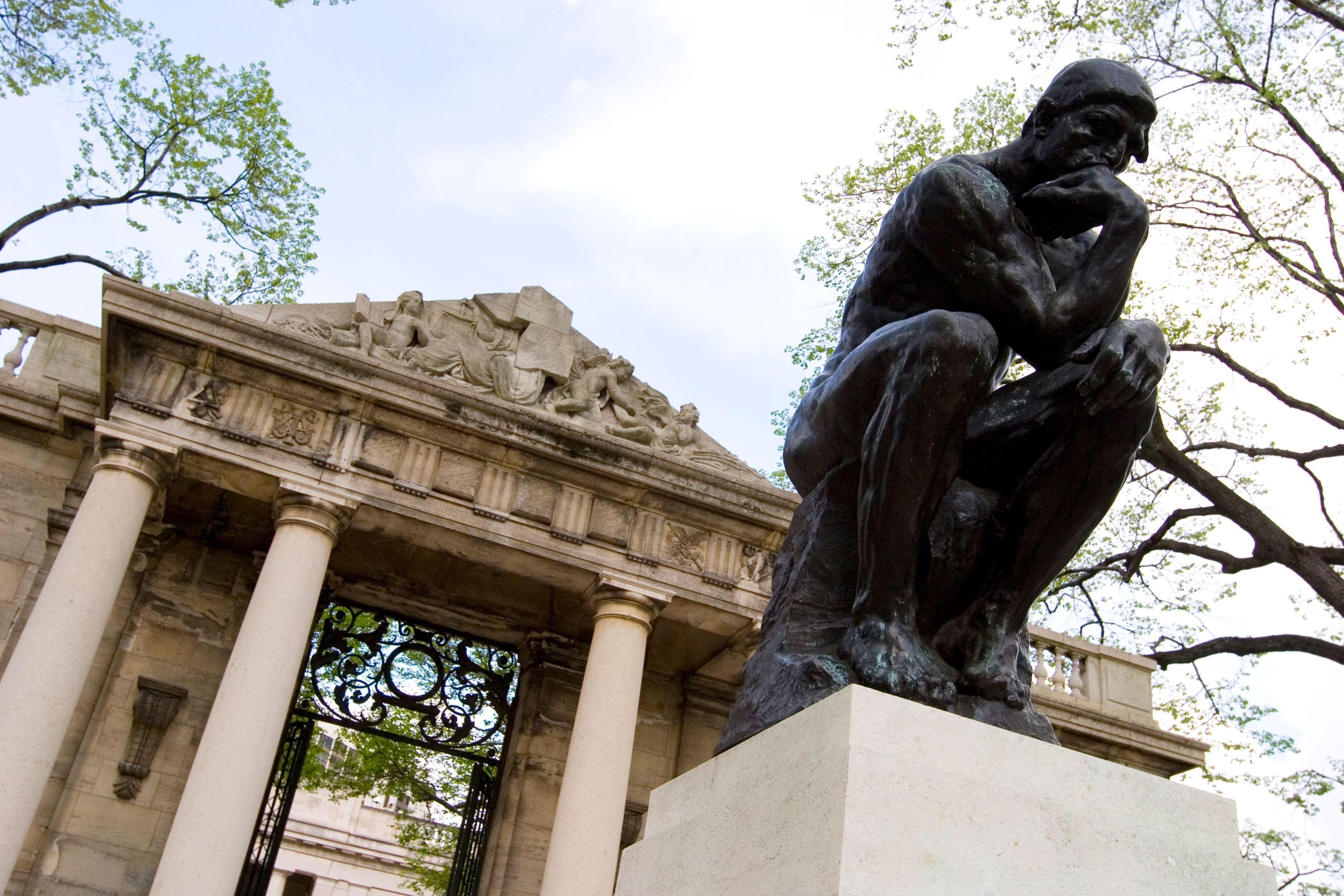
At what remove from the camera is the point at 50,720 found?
10438mm

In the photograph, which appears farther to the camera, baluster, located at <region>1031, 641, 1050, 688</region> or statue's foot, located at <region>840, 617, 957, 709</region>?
A: baluster, located at <region>1031, 641, 1050, 688</region>

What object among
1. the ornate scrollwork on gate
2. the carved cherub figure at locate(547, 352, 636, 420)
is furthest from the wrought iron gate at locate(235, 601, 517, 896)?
the carved cherub figure at locate(547, 352, 636, 420)

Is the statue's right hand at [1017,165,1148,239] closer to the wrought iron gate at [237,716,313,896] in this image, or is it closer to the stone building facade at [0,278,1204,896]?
the stone building facade at [0,278,1204,896]

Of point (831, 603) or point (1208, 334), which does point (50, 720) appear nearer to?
point (831, 603)

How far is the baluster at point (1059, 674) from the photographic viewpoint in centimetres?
1563

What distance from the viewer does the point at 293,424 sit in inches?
500

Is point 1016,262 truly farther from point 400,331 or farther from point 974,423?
point 400,331

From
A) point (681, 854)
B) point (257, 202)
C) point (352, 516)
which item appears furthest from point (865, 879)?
point (257, 202)

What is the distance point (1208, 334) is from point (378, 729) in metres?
12.5

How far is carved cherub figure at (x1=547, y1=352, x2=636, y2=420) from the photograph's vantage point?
46.4ft

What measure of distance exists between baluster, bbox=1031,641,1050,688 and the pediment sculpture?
4.49 meters

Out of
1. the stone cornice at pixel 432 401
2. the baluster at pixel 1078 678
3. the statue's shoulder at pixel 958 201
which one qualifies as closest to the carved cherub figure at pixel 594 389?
the stone cornice at pixel 432 401

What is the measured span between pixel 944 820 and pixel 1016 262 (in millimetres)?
1412

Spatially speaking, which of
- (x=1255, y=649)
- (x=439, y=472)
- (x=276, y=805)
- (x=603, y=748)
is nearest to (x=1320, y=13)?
(x=1255, y=649)
